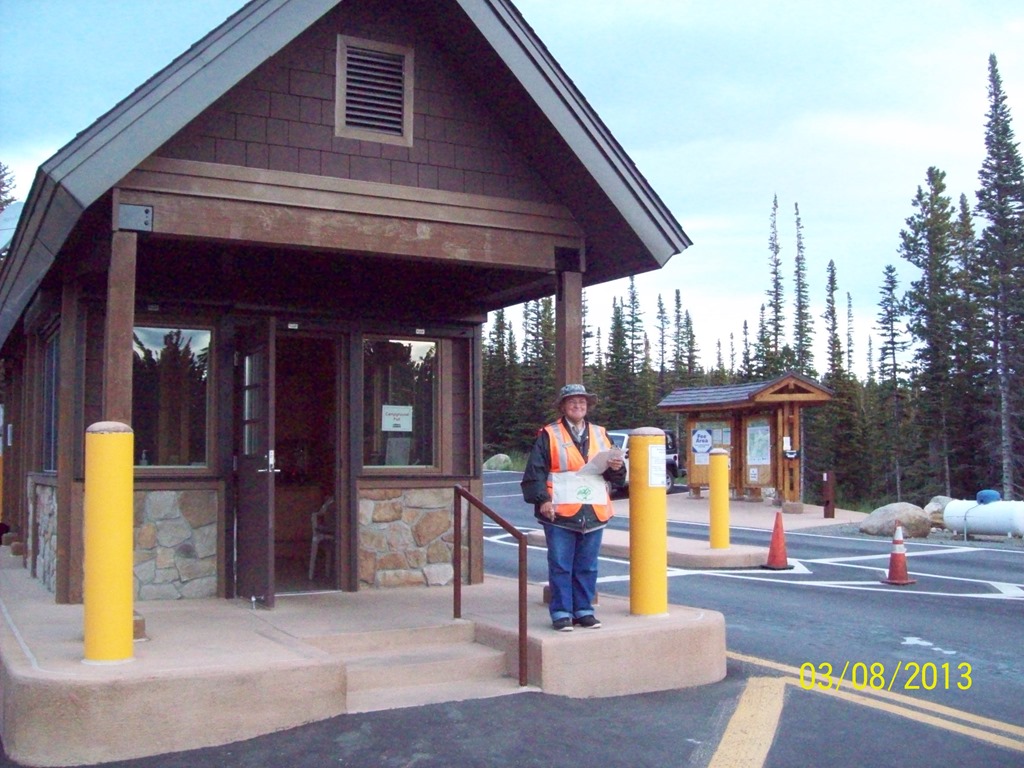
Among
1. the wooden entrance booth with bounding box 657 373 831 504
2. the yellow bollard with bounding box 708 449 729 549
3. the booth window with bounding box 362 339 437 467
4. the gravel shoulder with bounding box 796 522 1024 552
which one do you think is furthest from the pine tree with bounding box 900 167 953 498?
the booth window with bounding box 362 339 437 467

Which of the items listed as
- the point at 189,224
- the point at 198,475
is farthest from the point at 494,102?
the point at 198,475

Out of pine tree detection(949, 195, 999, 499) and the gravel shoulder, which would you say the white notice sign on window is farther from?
pine tree detection(949, 195, 999, 499)

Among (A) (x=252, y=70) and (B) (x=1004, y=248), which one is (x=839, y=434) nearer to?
(B) (x=1004, y=248)

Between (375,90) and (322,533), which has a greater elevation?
(375,90)

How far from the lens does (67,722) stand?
5203 mm

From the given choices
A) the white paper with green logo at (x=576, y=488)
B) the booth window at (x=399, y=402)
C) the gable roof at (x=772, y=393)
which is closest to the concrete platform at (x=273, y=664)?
the white paper with green logo at (x=576, y=488)

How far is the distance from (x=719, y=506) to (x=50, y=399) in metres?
8.56

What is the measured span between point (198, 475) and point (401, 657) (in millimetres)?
2820

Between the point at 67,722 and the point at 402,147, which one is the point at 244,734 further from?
the point at 402,147

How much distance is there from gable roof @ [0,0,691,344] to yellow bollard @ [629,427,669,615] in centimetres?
173

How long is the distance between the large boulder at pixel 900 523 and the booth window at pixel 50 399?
48.0ft

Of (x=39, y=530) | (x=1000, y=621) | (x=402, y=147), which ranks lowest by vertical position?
(x=1000, y=621)

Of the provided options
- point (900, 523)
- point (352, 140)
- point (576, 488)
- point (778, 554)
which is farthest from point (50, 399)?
point (900, 523)

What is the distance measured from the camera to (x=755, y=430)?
26.4 meters
